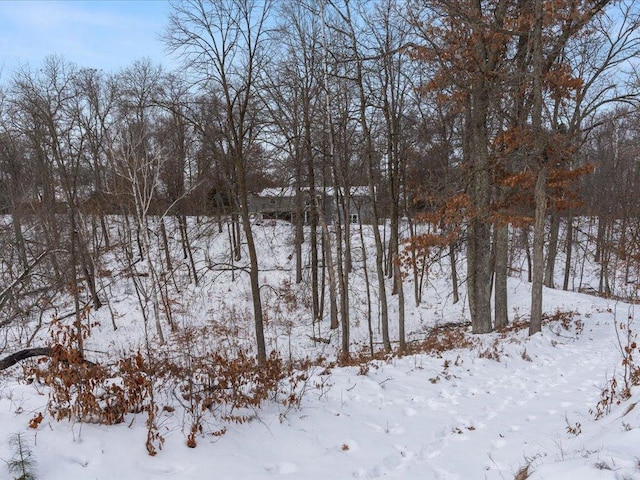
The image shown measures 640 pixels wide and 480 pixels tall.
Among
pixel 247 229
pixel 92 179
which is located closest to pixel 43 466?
pixel 247 229

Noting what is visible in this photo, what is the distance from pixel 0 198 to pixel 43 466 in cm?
1524

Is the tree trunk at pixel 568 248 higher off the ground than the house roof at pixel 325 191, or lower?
lower

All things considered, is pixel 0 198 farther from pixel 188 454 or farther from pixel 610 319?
pixel 610 319

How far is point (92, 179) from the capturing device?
2575 cm

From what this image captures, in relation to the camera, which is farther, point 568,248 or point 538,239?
point 568,248

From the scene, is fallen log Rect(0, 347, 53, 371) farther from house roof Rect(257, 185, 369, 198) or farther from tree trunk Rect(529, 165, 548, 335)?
tree trunk Rect(529, 165, 548, 335)

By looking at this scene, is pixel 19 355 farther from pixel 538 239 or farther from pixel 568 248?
pixel 568 248

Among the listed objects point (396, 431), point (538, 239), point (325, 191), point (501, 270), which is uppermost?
point (325, 191)

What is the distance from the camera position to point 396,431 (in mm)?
4465

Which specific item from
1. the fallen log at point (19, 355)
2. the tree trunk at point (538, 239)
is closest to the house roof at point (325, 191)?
the tree trunk at point (538, 239)

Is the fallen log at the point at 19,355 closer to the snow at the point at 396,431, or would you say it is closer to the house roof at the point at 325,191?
the snow at the point at 396,431

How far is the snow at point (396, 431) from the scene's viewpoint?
3.11 metres

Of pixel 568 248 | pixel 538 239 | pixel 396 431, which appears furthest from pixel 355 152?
pixel 568 248

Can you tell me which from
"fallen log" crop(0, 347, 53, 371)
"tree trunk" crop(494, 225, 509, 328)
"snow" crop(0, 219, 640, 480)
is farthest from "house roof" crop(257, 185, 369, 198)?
"fallen log" crop(0, 347, 53, 371)
